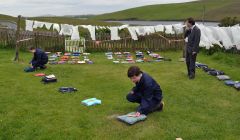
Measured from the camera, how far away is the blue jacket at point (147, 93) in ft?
25.3

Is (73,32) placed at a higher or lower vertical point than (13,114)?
higher

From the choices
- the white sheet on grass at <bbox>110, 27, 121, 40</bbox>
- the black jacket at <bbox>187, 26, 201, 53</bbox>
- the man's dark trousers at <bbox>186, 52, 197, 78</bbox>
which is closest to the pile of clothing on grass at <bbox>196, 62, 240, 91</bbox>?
the man's dark trousers at <bbox>186, 52, 197, 78</bbox>

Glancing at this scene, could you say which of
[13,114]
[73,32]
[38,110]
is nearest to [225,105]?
[38,110]

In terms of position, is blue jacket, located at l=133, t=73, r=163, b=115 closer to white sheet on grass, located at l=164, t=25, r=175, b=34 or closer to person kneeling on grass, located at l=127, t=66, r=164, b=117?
person kneeling on grass, located at l=127, t=66, r=164, b=117

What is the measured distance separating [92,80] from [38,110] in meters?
4.07

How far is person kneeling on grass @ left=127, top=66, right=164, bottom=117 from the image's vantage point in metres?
7.49

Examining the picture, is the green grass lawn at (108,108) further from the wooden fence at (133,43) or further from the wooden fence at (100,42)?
the wooden fence at (133,43)

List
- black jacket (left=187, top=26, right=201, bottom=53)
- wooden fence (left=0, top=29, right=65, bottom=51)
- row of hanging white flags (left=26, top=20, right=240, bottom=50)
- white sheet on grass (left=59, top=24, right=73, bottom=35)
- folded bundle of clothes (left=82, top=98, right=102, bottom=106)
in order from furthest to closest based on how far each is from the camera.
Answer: white sheet on grass (left=59, top=24, right=73, bottom=35) → wooden fence (left=0, top=29, right=65, bottom=51) → row of hanging white flags (left=26, top=20, right=240, bottom=50) → black jacket (left=187, top=26, right=201, bottom=53) → folded bundle of clothes (left=82, top=98, right=102, bottom=106)

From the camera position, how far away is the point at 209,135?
6.93 meters

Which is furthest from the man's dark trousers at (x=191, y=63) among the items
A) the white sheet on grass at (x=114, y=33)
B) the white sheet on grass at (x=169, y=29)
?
the white sheet on grass at (x=169, y=29)

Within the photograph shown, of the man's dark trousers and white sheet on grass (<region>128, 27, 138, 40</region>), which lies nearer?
the man's dark trousers

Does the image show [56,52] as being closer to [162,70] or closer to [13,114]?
[162,70]

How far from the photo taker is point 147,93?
7.74 m

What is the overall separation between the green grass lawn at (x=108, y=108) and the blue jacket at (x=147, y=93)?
0.96 ft
